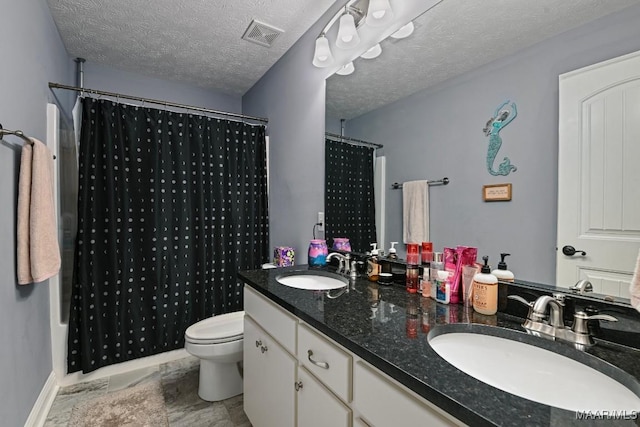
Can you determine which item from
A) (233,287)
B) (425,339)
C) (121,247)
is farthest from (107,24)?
(425,339)

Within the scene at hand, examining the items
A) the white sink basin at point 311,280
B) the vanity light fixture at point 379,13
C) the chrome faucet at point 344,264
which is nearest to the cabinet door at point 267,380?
the white sink basin at point 311,280

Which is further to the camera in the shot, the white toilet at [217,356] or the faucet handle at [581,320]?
the white toilet at [217,356]

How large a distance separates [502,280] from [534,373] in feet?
1.01

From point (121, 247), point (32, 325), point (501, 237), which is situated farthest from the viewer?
point (121, 247)

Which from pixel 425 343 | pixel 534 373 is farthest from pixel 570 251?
pixel 425 343

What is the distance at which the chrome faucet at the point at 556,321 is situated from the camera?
2.36ft

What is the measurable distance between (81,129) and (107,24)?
2.31ft

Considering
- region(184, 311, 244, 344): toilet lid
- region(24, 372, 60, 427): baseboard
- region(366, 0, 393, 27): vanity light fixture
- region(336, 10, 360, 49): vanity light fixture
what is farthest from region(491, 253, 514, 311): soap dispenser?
region(24, 372, 60, 427): baseboard

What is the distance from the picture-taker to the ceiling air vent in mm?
Answer: 1916

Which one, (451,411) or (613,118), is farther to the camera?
(613,118)

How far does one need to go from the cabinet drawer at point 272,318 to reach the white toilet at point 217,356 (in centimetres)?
41

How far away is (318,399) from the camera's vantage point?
878 mm

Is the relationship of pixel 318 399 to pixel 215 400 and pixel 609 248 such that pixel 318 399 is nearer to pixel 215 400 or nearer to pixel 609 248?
pixel 609 248

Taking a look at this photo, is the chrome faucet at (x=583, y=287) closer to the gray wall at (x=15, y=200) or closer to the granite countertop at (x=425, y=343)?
the granite countertop at (x=425, y=343)
